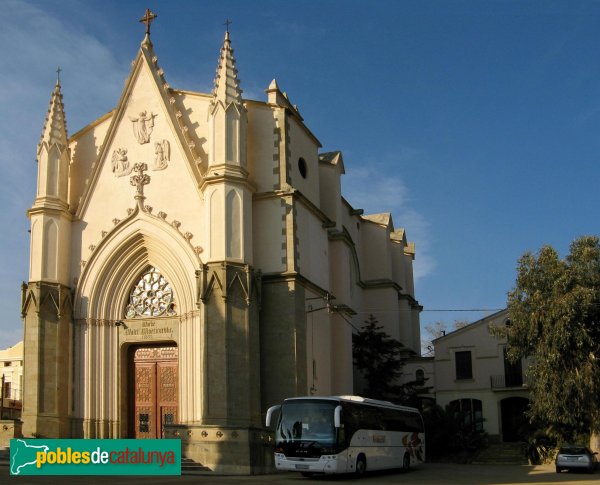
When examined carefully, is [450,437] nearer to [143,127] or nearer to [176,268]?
[176,268]

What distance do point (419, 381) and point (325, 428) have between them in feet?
61.4

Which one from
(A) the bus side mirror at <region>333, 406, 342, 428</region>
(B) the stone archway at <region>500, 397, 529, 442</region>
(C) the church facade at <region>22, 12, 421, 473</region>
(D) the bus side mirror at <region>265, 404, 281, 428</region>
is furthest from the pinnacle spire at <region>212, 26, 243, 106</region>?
(B) the stone archway at <region>500, 397, 529, 442</region>

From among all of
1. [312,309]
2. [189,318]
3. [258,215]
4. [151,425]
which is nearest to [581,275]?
[312,309]

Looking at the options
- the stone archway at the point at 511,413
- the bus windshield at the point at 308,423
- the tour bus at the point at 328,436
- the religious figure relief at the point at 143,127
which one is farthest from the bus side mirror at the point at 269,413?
the stone archway at the point at 511,413

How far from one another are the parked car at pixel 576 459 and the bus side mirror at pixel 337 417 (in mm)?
10500

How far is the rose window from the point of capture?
32.4m

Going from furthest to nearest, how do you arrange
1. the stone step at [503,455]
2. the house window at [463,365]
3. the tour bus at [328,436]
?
the house window at [463,365] → the stone step at [503,455] → the tour bus at [328,436]

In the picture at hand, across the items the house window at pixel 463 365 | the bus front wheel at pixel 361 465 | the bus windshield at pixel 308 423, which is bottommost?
the bus front wheel at pixel 361 465

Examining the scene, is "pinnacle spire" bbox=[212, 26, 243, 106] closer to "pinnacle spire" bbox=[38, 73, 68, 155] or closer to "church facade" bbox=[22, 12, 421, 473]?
"church facade" bbox=[22, 12, 421, 473]

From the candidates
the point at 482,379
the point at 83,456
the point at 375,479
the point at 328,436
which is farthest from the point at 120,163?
the point at 482,379

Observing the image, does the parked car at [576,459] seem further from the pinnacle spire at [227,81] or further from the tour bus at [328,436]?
the pinnacle spire at [227,81]

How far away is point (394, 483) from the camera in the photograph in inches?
907

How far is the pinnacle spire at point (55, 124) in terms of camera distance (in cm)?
3397

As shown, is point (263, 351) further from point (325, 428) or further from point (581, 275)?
point (581, 275)
